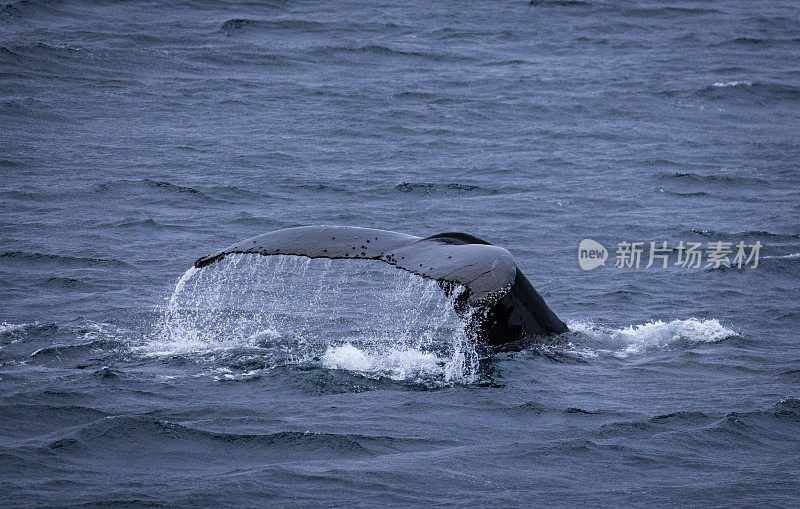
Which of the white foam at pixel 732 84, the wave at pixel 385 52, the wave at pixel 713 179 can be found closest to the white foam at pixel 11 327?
the wave at pixel 713 179

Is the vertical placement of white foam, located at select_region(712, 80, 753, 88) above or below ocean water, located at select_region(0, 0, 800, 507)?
above

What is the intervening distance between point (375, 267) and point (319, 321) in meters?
2.83

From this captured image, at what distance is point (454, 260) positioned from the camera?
319 inches

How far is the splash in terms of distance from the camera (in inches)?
373

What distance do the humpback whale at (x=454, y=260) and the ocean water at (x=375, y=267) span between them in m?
0.32

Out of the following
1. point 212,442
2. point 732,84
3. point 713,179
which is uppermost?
point 732,84

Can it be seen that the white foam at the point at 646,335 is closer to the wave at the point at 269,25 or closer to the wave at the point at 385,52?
the wave at the point at 385,52

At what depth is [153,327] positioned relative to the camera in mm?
10648

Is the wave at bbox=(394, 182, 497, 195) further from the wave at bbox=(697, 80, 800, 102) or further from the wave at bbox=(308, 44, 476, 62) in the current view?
the wave at bbox=(308, 44, 476, 62)

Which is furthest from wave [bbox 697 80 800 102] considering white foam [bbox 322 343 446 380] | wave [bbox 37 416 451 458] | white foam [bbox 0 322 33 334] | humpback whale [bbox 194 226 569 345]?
wave [bbox 37 416 451 458]

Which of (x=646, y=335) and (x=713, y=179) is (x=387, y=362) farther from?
(x=713, y=179)

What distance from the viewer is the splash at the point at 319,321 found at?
948cm

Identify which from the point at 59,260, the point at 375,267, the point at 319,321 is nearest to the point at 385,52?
the point at 375,267

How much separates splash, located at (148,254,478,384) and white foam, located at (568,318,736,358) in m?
1.33
